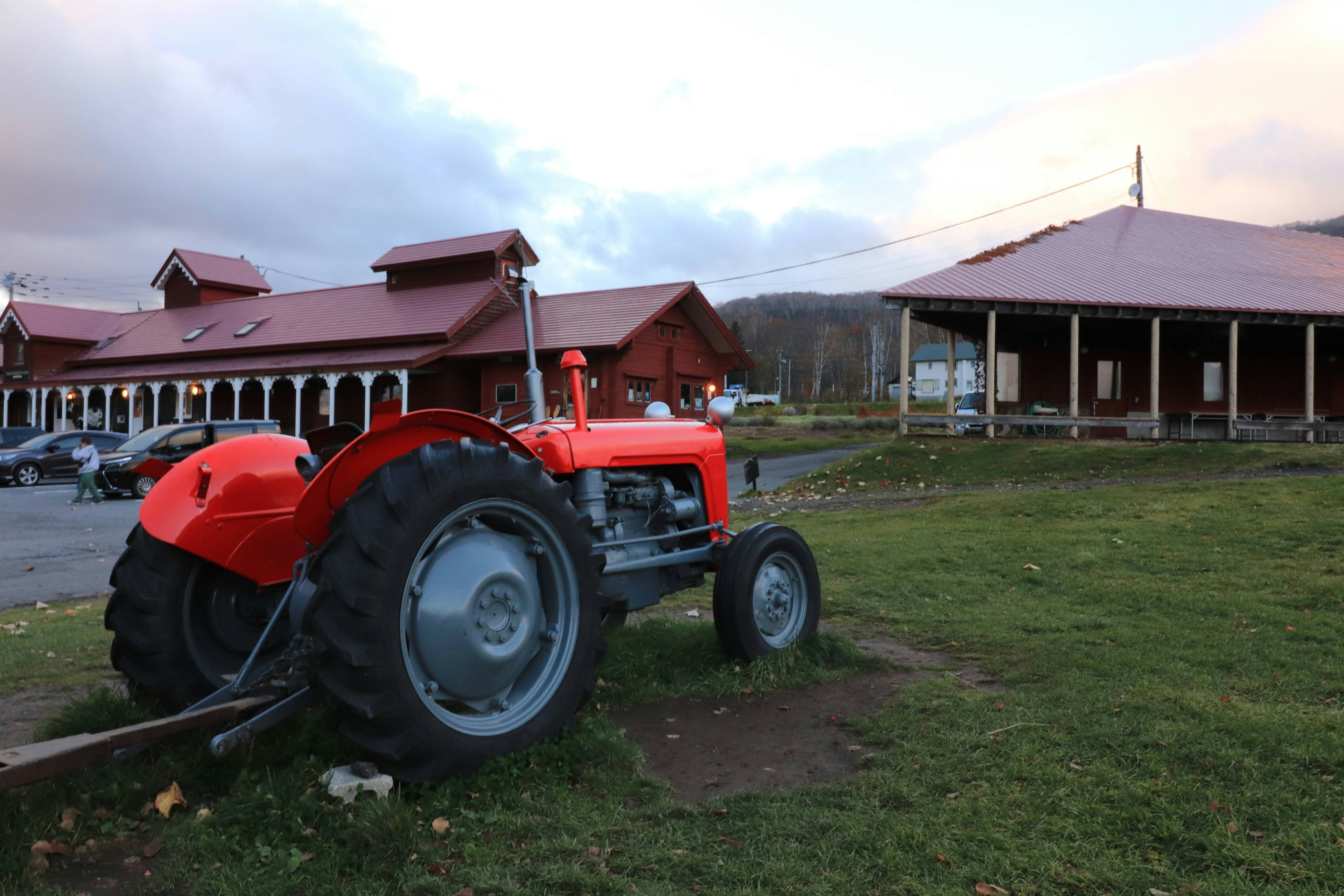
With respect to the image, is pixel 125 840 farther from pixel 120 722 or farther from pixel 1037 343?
pixel 1037 343

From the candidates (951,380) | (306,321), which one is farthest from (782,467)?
(306,321)

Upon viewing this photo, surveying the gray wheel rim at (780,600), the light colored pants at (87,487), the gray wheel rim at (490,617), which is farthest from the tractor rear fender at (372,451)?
the light colored pants at (87,487)

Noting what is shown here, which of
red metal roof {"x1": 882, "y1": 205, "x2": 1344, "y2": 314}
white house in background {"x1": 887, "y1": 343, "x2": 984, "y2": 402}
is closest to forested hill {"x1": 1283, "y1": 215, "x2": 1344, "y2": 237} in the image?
white house in background {"x1": 887, "y1": 343, "x2": 984, "y2": 402}

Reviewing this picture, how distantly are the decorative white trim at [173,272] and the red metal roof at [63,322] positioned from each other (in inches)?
174

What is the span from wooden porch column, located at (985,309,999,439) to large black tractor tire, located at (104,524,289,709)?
59.4 feet

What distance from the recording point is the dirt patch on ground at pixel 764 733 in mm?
3682

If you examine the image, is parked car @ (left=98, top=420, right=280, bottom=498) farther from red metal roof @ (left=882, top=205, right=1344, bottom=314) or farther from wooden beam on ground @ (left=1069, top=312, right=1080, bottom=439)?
wooden beam on ground @ (left=1069, top=312, right=1080, bottom=439)

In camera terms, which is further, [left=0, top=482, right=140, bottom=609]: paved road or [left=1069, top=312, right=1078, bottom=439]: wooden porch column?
[left=1069, top=312, right=1078, bottom=439]: wooden porch column

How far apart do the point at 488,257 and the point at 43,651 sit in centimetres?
2904

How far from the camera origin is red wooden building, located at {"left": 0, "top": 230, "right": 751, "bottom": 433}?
100ft

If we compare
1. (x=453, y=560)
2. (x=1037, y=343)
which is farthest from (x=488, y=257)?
(x=453, y=560)

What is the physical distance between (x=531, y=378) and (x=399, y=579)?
1.77m

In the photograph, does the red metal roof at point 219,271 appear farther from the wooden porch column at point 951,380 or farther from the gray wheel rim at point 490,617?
the gray wheel rim at point 490,617

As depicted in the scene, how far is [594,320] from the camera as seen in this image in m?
30.6
